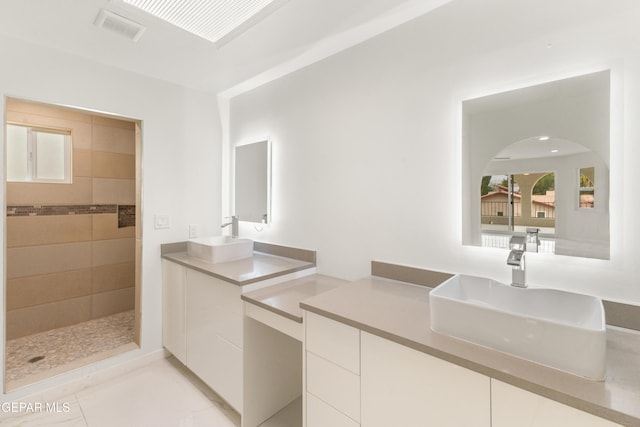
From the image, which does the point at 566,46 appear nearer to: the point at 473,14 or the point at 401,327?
the point at 473,14

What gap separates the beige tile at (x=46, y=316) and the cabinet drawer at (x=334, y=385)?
114 inches

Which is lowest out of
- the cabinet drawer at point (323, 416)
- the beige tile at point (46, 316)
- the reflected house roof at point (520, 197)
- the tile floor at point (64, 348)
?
the tile floor at point (64, 348)

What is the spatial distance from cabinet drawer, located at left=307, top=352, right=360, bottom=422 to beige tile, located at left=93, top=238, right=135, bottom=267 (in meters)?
2.85

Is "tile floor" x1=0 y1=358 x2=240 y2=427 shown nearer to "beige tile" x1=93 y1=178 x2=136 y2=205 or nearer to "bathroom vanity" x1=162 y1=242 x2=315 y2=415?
"bathroom vanity" x1=162 y1=242 x2=315 y2=415

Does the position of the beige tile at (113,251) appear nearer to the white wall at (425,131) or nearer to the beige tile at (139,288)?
the beige tile at (139,288)

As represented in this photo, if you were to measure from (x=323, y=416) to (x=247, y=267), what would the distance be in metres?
1.01

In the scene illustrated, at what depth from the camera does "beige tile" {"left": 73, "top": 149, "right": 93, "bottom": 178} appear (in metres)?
2.82

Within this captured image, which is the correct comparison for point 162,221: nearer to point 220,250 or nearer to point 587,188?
point 220,250

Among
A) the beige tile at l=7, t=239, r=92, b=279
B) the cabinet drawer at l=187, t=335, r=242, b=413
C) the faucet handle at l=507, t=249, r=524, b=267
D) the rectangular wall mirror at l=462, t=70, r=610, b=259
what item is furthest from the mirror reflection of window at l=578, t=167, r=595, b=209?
the beige tile at l=7, t=239, r=92, b=279

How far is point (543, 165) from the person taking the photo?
4.09 feet

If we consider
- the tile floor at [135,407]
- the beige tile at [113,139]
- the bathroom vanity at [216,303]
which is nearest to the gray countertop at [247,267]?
the bathroom vanity at [216,303]

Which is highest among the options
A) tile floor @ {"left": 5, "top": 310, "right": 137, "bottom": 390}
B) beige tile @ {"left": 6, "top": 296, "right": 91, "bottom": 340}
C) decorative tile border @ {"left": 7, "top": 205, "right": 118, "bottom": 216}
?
decorative tile border @ {"left": 7, "top": 205, "right": 118, "bottom": 216}

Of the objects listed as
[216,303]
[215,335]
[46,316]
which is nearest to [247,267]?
[216,303]

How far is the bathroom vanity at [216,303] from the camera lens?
65.1 inches
